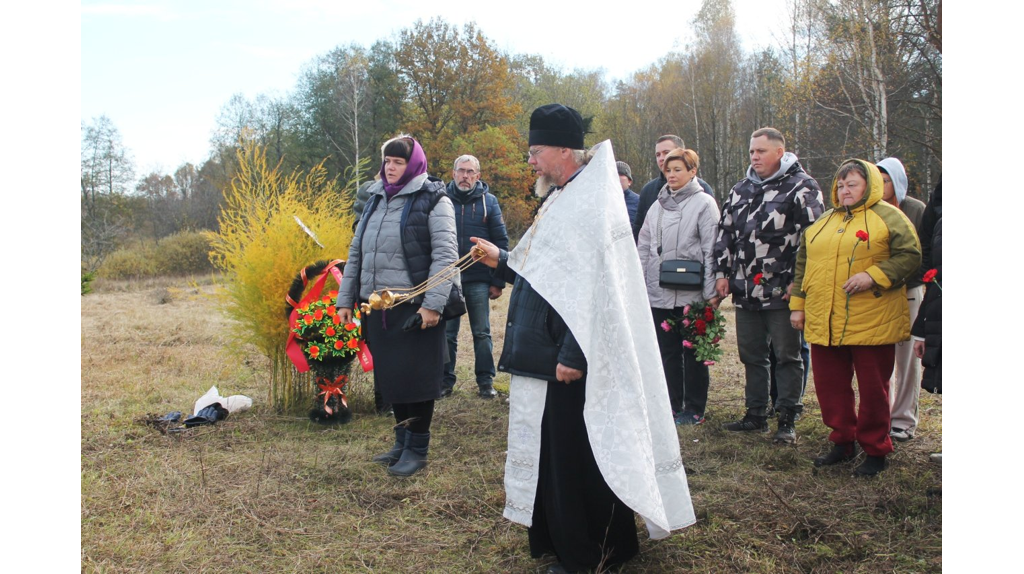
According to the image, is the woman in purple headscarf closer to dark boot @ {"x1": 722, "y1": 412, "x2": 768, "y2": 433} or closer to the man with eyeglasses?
the man with eyeglasses

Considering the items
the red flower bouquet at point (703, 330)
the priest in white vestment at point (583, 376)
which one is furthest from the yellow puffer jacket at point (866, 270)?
the priest in white vestment at point (583, 376)

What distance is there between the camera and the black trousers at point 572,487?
9.27ft

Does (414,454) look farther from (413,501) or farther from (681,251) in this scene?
(681,251)

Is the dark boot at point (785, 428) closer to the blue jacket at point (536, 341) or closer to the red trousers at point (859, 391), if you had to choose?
the red trousers at point (859, 391)

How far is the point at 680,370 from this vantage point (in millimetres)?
5469

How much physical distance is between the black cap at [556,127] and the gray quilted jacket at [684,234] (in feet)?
7.63

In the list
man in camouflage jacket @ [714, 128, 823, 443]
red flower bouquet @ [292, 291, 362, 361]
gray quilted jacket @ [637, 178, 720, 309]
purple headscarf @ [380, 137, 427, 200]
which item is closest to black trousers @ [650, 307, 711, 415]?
gray quilted jacket @ [637, 178, 720, 309]

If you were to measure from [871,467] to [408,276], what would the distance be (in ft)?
9.68

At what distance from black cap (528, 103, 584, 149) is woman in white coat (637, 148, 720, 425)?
7.87 ft

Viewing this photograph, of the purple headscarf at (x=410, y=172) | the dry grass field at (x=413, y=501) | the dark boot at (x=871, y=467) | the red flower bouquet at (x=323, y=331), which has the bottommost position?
the dry grass field at (x=413, y=501)

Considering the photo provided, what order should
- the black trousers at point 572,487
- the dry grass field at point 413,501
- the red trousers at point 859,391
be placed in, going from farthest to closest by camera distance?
the red trousers at point 859,391
the dry grass field at point 413,501
the black trousers at point 572,487

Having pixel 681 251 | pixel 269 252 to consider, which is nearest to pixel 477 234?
pixel 269 252

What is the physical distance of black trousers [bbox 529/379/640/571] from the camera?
2826mm

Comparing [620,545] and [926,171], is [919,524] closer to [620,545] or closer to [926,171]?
[620,545]
